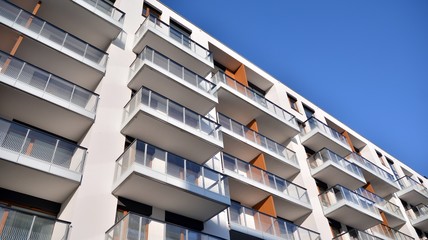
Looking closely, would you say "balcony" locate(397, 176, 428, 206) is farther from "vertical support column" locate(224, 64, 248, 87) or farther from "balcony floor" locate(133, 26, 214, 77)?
"balcony floor" locate(133, 26, 214, 77)

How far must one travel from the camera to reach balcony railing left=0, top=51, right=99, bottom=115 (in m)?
12.5

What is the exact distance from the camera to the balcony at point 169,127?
47.6ft

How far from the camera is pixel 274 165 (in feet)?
70.0

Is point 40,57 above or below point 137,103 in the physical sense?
above

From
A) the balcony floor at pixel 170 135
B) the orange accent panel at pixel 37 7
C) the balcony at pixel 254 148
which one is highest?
the orange accent panel at pixel 37 7

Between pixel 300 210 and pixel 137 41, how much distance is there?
12764 mm

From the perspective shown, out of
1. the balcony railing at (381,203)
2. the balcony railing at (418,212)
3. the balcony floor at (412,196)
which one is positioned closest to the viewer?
the balcony railing at (381,203)

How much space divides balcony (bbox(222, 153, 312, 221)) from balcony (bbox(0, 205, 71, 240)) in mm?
8884

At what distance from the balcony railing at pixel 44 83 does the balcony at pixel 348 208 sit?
578 inches

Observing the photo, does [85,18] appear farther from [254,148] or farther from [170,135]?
[254,148]

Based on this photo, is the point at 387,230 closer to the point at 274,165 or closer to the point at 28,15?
the point at 274,165

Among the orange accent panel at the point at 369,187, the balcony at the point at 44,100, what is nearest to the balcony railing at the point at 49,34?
the balcony at the point at 44,100

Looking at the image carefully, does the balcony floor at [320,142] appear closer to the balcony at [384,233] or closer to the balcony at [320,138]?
the balcony at [320,138]

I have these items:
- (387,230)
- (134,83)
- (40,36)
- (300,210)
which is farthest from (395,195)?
(40,36)
